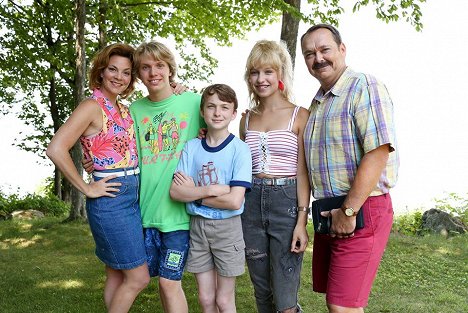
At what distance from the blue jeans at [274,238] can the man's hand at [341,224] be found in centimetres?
34

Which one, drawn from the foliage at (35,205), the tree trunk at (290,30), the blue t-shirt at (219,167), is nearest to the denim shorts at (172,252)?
the blue t-shirt at (219,167)

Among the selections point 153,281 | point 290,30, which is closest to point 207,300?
point 153,281

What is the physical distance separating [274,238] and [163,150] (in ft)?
2.99

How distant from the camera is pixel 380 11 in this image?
829 cm

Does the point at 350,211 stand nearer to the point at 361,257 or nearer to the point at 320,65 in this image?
the point at 361,257

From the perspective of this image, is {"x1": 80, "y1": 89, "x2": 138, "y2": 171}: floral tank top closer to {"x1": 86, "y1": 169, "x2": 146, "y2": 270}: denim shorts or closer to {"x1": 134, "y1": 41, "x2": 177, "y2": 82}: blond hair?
{"x1": 86, "y1": 169, "x2": 146, "y2": 270}: denim shorts

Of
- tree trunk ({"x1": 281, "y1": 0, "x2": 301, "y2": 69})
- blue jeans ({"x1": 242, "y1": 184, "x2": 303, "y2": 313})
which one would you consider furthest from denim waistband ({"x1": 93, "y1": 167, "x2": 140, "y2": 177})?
tree trunk ({"x1": 281, "y1": 0, "x2": 301, "y2": 69})

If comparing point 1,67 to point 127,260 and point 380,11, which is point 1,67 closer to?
point 380,11

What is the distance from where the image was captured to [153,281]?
589 cm

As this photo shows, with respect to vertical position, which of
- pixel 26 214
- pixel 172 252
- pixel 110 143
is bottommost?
pixel 26 214

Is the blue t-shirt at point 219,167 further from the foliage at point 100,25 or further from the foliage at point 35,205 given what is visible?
the foliage at point 35,205

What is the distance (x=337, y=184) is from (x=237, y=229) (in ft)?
2.29

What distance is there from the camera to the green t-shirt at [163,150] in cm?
326

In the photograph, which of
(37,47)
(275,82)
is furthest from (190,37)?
(275,82)
